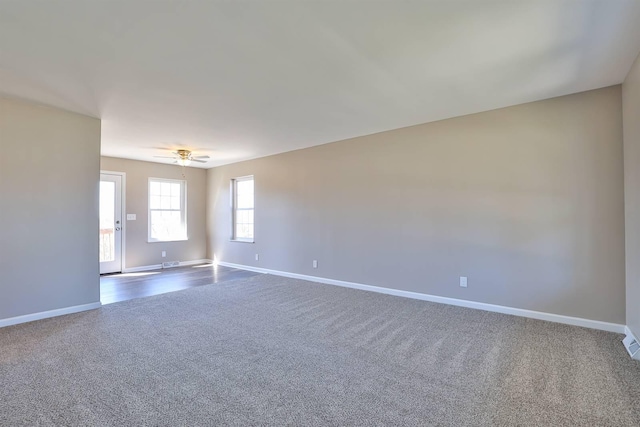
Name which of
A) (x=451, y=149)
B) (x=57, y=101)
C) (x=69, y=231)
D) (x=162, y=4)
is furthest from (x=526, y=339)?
(x=57, y=101)

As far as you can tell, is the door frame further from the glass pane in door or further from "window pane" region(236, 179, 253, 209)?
"window pane" region(236, 179, 253, 209)

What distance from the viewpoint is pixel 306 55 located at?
2463 millimetres

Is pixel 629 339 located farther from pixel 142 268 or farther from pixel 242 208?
pixel 142 268

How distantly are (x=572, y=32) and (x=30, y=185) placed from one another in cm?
526

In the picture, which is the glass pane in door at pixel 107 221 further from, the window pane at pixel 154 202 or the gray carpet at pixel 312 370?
the gray carpet at pixel 312 370

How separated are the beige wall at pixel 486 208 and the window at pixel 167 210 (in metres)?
3.38

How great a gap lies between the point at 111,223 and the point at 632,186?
26.1ft

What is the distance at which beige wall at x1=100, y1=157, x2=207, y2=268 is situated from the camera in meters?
6.56

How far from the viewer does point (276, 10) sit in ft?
6.31

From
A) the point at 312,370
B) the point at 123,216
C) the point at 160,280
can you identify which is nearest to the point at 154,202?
the point at 123,216

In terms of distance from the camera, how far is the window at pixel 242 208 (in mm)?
6914

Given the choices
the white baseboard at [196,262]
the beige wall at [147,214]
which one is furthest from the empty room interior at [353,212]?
the white baseboard at [196,262]

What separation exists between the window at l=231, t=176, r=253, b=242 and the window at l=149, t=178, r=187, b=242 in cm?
129

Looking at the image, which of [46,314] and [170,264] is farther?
[170,264]
